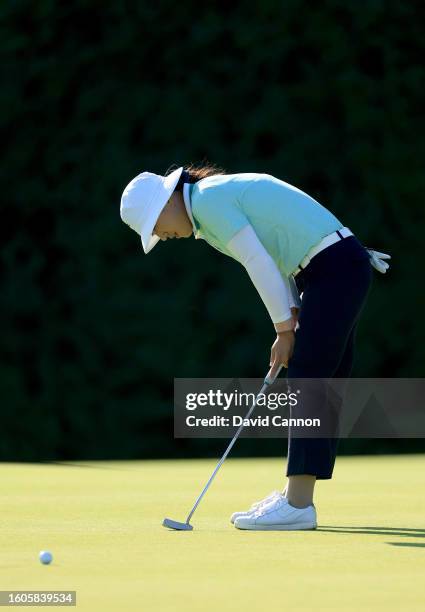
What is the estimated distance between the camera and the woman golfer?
3.35 meters

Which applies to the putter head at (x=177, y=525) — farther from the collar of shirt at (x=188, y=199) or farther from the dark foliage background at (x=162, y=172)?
the dark foliage background at (x=162, y=172)

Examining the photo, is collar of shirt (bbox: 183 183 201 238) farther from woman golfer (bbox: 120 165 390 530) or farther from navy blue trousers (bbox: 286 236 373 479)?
navy blue trousers (bbox: 286 236 373 479)

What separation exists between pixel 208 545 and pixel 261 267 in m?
0.64

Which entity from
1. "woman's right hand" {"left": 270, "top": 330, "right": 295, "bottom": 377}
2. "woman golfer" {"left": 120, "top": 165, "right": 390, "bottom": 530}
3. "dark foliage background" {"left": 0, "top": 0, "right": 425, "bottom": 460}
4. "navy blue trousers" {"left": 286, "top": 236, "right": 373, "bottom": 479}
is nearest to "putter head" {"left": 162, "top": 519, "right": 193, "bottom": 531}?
"woman golfer" {"left": 120, "top": 165, "right": 390, "bottom": 530}

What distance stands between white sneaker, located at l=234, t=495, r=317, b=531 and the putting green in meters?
0.04

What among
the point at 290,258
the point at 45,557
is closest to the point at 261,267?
the point at 290,258

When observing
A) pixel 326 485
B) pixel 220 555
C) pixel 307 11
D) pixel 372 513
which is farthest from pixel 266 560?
pixel 307 11

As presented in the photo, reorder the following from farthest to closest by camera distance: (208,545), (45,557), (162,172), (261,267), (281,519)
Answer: (162,172), (281,519), (261,267), (208,545), (45,557)

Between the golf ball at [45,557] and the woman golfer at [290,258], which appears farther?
the woman golfer at [290,258]

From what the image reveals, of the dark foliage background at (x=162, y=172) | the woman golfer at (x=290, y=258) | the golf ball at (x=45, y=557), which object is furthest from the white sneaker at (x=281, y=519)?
the dark foliage background at (x=162, y=172)

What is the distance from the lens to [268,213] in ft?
11.1

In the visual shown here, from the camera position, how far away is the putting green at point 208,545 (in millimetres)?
2383

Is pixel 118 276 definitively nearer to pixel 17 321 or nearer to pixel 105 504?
pixel 17 321

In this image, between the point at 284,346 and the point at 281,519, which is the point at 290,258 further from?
the point at 281,519
